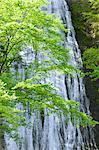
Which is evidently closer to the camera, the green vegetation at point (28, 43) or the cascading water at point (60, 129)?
the green vegetation at point (28, 43)

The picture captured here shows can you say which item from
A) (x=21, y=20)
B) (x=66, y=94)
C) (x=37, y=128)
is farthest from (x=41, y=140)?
(x=21, y=20)

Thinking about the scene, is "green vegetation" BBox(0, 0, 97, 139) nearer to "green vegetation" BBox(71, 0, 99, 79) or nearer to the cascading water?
the cascading water

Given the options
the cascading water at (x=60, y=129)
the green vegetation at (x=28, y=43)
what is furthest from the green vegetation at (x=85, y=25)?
the green vegetation at (x=28, y=43)

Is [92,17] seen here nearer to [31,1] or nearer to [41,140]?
[41,140]

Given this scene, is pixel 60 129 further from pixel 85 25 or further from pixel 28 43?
pixel 85 25

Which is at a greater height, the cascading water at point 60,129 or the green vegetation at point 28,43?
the green vegetation at point 28,43

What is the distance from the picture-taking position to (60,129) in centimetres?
762

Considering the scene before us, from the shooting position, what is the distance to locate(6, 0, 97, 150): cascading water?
6.58 metres

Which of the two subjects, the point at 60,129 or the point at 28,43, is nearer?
the point at 28,43

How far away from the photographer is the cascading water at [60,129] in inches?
Result: 259

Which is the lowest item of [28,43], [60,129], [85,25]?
[60,129]

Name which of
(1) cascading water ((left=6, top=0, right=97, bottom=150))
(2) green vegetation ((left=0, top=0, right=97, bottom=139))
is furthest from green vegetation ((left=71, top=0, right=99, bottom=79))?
(2) green vegetation ((left=0, top=0, right=97, bottom=139))

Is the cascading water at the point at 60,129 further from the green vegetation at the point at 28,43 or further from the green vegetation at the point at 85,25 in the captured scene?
the green vegetation at the point at 28,43

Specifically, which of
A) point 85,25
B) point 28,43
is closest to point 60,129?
point 28,43
